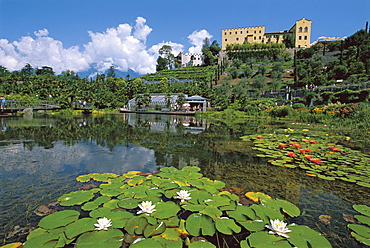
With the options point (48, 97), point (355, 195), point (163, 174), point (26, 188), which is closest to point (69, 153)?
point (26, 188)

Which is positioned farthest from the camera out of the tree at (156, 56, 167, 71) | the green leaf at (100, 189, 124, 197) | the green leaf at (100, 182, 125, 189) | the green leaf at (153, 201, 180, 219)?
the tree at (156, 56, 167, 71)

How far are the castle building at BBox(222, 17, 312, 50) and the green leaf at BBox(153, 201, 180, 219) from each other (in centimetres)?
6920

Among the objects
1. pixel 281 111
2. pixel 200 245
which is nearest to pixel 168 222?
pixel 200 245

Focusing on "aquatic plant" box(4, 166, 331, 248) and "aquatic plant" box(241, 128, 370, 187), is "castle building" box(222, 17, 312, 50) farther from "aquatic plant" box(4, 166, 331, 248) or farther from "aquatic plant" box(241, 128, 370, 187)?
"aquatic plant" box(4, 166, 331, 248)

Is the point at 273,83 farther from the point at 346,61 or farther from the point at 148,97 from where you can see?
the point at 148,97

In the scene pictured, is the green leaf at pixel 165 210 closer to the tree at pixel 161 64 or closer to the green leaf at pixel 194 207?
the green leaf at pixel 194 207

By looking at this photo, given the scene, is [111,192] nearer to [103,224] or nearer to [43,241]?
[103,224]

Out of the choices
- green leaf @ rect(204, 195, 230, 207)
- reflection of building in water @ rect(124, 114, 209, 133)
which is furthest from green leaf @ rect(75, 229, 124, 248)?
reflection of building in water @ rect(124, 114, 209, 133)

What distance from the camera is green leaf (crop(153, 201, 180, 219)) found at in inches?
77.7

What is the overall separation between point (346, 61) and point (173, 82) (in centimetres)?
3088

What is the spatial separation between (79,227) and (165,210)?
2.57 feet

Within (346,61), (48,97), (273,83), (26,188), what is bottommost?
(26,188)

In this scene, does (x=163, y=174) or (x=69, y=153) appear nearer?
(x=163, y=174)

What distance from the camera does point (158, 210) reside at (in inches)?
81.0
